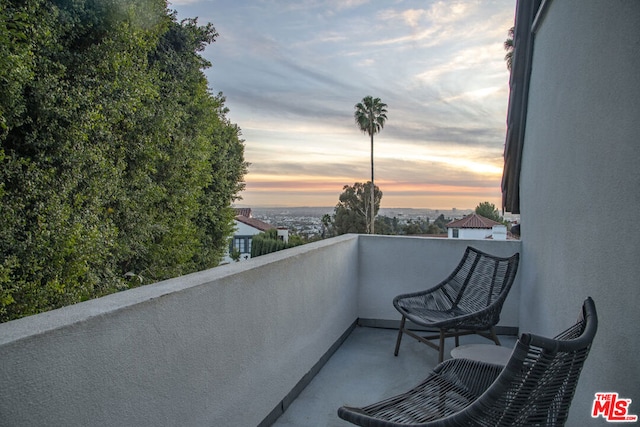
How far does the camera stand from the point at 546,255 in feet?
10.9

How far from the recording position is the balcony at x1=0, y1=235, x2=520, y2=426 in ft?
4.08

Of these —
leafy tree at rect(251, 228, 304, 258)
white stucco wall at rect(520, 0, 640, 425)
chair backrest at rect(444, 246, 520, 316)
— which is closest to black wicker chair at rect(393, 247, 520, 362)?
chair backrest at rect(444, 246, 520, 316)

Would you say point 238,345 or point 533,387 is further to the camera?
point 238,345

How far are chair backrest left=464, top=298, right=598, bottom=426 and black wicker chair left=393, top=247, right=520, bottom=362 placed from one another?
6.51 feet

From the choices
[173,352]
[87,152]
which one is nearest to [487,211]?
[87,152]

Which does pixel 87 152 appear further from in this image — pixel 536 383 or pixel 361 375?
pixel 536 383

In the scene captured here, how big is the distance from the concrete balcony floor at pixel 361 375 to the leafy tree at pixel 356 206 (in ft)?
91.3

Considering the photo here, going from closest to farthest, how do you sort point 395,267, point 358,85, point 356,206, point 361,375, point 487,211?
point 361,375, point 395,267, point 358,85, point 487,211, point 356,206

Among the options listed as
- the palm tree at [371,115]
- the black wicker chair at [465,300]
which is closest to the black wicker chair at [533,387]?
the black wicker chair at [465,300]

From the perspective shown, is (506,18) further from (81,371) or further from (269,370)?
(81,371)

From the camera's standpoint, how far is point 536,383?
140 cm

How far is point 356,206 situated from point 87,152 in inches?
1121

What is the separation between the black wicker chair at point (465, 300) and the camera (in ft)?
11.8

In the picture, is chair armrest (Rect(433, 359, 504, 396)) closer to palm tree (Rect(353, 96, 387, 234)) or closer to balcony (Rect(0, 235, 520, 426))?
balcony (Rect(0, 235, 520, 426))
